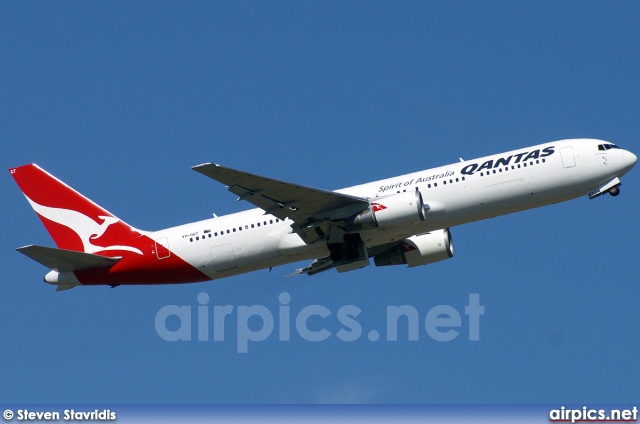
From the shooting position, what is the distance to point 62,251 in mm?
52031

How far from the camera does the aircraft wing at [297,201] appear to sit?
161 feet

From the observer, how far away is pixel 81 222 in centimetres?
5600

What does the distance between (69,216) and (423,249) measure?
17.8 meters

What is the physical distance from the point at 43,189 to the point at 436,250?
20063 mm

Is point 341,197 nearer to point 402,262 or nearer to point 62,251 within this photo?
point 402,262

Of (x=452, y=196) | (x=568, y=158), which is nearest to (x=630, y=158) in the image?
(x=568, y=158)

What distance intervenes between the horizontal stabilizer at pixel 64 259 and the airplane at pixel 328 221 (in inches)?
2.0

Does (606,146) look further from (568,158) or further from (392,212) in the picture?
(392,212)

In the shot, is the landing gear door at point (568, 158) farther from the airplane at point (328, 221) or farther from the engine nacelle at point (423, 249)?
the engine nacelle at point (423, 249)

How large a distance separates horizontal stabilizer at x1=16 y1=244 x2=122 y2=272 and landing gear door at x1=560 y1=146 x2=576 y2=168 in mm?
21370

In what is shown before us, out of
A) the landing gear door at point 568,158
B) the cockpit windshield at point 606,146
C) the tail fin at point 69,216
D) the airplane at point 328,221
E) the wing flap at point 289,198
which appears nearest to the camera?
the wing flap at point 289,198

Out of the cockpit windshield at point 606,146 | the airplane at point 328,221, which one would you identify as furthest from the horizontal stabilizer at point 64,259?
the cockpit windshield at point 606,146

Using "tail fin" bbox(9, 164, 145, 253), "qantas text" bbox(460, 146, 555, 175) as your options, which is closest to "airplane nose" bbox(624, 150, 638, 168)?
"qantas text" bbox(460, 146, 555, 175)

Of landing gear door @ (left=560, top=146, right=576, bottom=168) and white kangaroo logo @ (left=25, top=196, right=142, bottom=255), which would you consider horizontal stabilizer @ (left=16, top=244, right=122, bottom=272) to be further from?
landing gear door @ (left=560, top=146, right=576, bottom=168)
